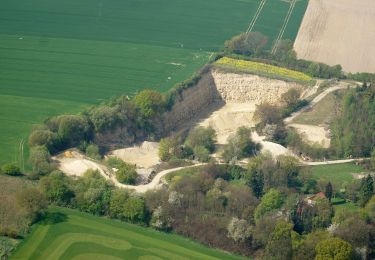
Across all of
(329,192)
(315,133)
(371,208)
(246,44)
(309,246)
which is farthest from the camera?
(246,44)

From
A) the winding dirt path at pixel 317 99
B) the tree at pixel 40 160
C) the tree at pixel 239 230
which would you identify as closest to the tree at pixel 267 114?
the winding dirt path at pixel 317 99

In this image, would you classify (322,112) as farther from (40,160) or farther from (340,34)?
(40,160)

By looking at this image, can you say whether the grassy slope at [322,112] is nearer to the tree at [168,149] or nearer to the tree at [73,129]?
the tree at [168,149]

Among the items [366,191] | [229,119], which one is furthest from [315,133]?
[366,191]

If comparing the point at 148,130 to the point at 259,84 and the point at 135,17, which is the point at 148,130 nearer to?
the point at 259,84

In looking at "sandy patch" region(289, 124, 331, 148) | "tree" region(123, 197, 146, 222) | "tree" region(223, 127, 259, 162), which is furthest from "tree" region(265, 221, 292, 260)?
"sandy patch" region(289, 124, 331, 148)

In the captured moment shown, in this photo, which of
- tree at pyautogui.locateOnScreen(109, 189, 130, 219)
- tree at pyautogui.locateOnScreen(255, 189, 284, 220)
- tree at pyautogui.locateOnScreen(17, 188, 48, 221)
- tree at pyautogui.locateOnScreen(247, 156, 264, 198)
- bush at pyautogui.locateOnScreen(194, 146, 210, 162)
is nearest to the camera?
tree at pyautogui.locateOnScreen(17, 188, 48, 221)

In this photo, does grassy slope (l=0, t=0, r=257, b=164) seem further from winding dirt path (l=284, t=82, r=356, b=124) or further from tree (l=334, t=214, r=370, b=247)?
tree (l=334, t=214, r=370, b=247)
